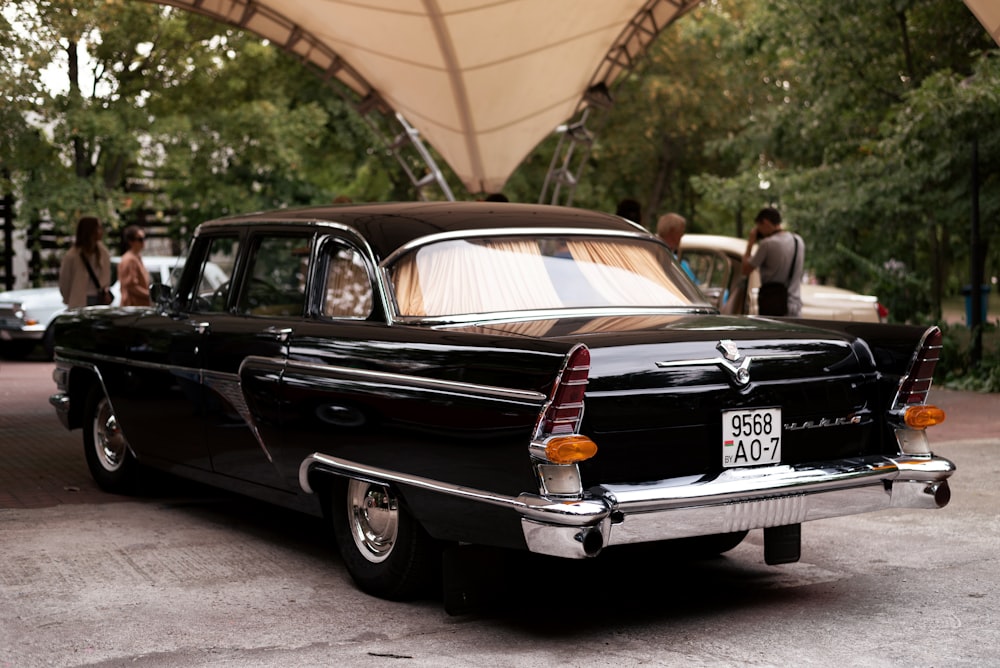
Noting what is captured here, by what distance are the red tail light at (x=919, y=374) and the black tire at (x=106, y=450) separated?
4697 millimetres

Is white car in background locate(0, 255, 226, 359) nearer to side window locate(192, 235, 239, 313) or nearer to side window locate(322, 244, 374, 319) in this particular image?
side window locate(192, 235, 239, 313)

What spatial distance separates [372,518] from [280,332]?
1062 mm

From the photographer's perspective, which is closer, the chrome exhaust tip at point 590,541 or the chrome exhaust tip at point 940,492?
the chrome exhaust tip at point 590,541

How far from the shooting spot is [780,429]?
5.43m

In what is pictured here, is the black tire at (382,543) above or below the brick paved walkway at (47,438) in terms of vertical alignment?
above

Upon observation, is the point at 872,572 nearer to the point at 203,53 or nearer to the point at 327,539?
the point at 327,539

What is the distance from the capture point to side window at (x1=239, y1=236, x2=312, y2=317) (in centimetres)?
707

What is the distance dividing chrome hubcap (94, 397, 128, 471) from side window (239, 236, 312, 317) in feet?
5.68

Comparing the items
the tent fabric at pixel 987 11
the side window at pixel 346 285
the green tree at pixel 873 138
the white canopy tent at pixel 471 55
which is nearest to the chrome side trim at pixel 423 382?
the side window at pixel 346 285

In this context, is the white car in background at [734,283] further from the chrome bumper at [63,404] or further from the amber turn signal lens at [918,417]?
the amber turn signal lens at [918,417]

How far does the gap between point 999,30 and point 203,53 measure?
1892cm

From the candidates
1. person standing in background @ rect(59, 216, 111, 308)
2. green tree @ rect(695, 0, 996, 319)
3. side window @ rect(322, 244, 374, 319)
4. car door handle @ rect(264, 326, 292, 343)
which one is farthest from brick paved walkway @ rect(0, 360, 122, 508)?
green tree @ rect(695, 0, 996, 319)

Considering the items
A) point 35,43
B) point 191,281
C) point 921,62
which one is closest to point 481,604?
point 191,281

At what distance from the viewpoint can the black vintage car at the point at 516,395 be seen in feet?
16.4
